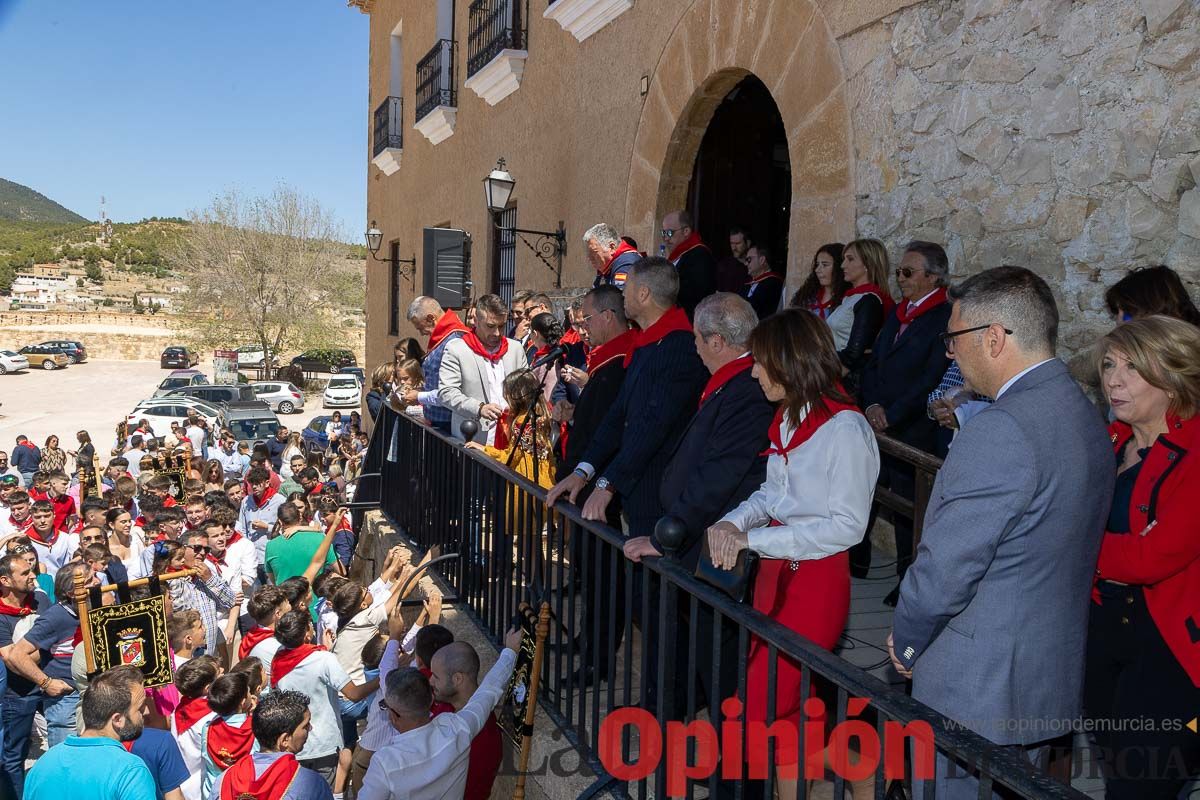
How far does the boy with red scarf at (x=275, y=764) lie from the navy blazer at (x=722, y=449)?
2.10m

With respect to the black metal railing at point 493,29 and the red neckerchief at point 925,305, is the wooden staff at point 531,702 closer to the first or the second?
the red neckerchief at point 925,305

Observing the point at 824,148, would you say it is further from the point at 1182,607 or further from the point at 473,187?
the point at 473,187

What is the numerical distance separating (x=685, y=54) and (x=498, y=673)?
504cm

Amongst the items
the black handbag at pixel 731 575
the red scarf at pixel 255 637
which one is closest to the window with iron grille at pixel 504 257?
the red scarf at pixel 255 637

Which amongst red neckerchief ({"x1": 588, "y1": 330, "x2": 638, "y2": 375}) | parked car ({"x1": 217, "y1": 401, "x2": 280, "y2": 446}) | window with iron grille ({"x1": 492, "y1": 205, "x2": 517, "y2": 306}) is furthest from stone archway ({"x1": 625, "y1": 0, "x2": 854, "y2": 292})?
parked car ({"x1": 217, "y1": 401, "x2": 280, "y2": 446})

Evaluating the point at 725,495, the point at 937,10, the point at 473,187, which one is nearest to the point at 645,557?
the point at 725,495

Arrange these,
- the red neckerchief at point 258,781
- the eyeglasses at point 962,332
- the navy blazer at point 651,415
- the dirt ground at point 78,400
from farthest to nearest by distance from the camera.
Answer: the dirt ground at point 78,400
the red neckerchief at point 258,781
the navy blazer at point 651,415
the eyeglasses at point 962,332

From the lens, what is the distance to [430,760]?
342cm

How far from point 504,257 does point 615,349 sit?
299 inches

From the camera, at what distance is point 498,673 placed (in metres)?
3.65

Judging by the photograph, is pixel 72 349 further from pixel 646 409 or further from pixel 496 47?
pixel 646 409

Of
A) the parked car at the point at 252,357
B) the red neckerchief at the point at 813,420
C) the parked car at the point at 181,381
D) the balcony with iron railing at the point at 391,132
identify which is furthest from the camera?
the parked car at the point at 252,357

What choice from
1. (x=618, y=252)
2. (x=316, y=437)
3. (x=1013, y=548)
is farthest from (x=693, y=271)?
(x=316, y=437)

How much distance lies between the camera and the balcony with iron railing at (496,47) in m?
10.1
